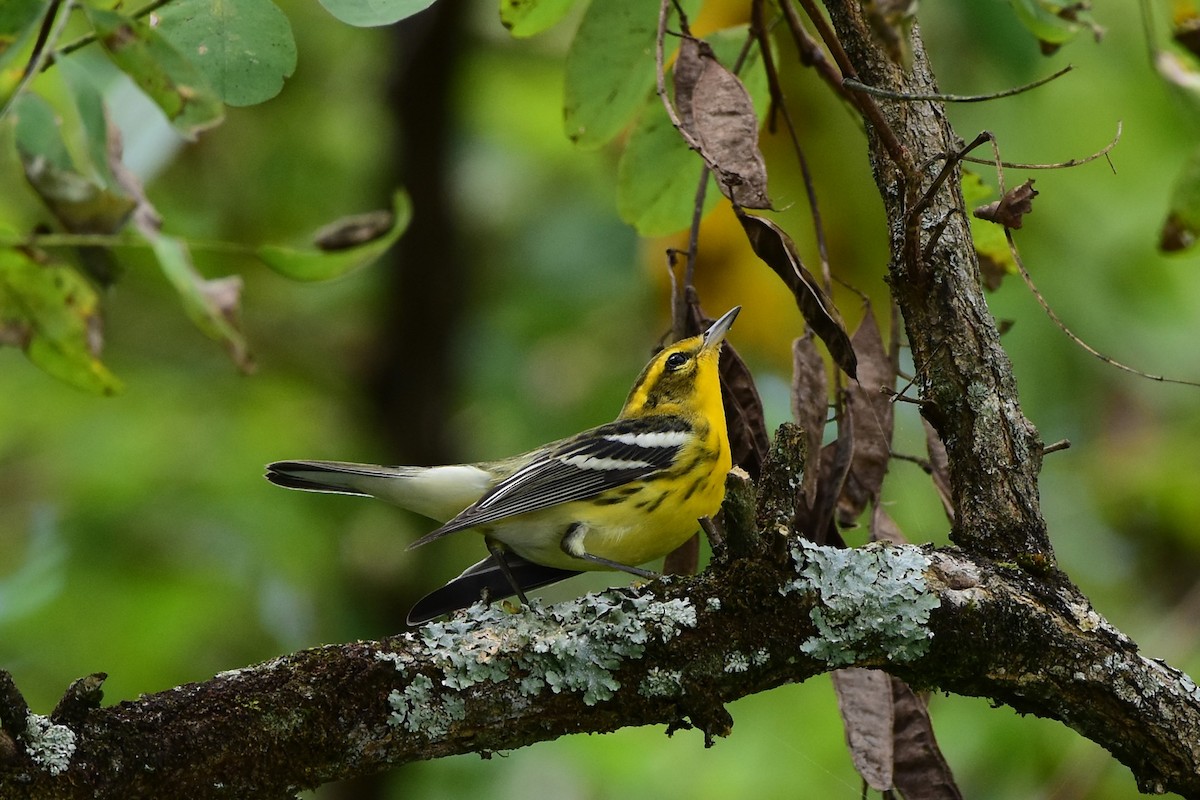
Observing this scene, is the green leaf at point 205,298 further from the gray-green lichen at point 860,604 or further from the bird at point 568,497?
the gray-green lichen at point 860,604

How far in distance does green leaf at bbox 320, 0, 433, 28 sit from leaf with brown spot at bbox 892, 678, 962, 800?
1900 mm

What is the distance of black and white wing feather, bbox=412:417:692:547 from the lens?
12.3 ft

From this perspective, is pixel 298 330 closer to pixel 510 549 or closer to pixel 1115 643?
pixel 510 549

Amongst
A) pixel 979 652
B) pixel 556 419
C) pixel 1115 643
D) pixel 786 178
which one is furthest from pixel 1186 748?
pixel 556 419

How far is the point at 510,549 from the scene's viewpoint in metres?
3.97

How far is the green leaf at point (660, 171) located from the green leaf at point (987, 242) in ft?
2.19

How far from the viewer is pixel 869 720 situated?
2.97m

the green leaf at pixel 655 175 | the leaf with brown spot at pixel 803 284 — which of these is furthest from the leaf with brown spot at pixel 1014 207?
the green leaf at pixel 655 175

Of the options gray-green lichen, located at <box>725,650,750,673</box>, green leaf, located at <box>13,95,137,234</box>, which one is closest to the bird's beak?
gray-green lichen, located at <box>725,650,750,673</box>

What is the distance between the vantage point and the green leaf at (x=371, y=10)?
92.8 inches

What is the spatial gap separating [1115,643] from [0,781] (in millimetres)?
2223

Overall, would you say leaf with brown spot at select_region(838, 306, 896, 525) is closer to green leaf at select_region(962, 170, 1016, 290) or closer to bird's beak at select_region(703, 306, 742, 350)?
green leaf at select_region(962, 170, 1016, 290)

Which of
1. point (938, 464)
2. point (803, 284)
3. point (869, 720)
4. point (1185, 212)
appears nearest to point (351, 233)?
point (803, 284)

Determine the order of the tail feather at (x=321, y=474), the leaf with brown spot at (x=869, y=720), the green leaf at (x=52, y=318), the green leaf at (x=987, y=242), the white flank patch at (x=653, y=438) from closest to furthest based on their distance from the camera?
the leaf with brown spot at (x=869, y=720) → the green leaf at (x=52, y=318) → the green leaf at (x=987, y=242) → the tail feather at (x=321, y=474) → the white flank patch at (x=653, y=438)
